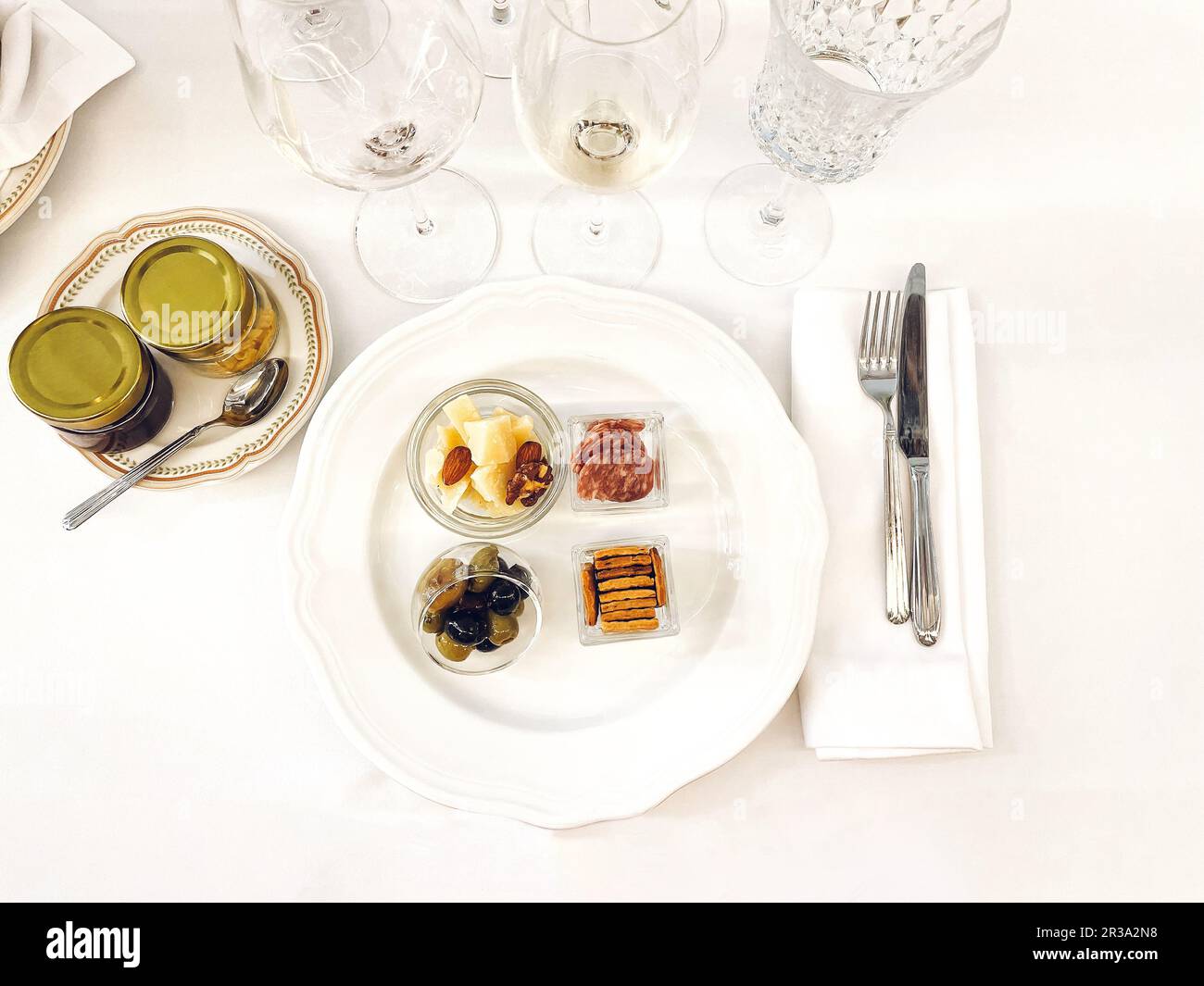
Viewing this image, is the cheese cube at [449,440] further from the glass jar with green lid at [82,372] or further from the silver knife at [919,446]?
the silver knife at [919,446]

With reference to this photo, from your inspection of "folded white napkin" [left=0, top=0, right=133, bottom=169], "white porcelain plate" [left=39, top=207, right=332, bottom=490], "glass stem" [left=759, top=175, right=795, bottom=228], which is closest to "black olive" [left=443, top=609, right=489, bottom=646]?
"white porcelain plate" [left=39, top=207, right=332, bottom=490]

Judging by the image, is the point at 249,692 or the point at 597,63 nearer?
the point at 597,63

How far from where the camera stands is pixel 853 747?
2.27 feet

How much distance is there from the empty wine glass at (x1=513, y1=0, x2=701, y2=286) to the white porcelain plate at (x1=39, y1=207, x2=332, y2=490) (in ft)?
0.89

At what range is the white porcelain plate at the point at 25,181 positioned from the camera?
0.71m

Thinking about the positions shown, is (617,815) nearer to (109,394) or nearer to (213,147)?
(109,394)

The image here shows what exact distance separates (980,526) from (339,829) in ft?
2.17

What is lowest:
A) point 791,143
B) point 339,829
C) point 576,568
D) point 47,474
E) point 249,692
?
point 339,829

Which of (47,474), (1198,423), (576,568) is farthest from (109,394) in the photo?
(1198,423)

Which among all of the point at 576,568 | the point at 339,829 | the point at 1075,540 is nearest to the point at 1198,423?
the point at 1075,540

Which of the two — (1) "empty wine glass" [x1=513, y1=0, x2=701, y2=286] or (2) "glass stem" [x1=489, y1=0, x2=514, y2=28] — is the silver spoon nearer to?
(1) "empty wine glass" [x1=513, y1=0, x2=701, y2=286]

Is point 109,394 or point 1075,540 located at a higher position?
point 109,394

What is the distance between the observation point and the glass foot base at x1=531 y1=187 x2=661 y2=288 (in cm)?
76

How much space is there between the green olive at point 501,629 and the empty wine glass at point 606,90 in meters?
0.37
